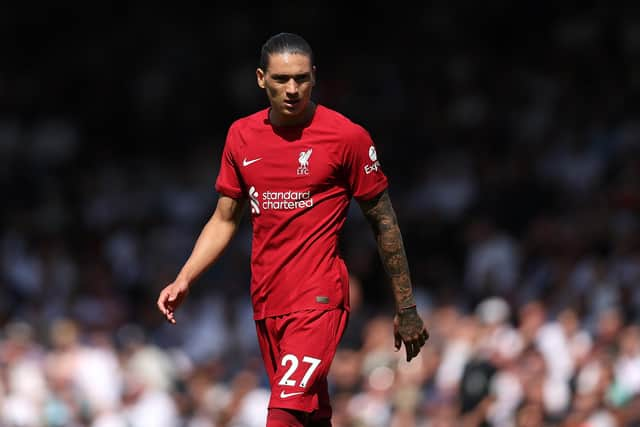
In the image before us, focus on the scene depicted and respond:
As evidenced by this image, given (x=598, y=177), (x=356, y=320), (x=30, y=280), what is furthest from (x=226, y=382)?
(x=598, y=177)

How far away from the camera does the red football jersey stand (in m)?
7.16

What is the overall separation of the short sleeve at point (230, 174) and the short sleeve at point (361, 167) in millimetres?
572

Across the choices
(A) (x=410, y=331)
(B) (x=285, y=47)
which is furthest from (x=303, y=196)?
(A) (x=410, y=331)


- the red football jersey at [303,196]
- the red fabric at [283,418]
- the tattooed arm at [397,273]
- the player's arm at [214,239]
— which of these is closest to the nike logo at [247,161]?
the red football jersey at [303,196]

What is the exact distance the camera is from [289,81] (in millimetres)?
7027

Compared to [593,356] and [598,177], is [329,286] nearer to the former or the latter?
[593,356]

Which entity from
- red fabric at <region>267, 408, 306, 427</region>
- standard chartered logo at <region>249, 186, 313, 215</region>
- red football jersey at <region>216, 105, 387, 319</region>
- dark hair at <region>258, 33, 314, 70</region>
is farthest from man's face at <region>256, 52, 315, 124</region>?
red fabric at <region>267, 408, 306, 427</region>

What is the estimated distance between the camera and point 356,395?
13.2 metres

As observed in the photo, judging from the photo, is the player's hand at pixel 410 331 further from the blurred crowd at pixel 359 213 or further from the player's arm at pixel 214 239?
the blurred crowd at pixel 359 213

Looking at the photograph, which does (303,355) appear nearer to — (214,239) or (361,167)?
(214,239)

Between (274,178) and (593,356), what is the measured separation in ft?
19.7

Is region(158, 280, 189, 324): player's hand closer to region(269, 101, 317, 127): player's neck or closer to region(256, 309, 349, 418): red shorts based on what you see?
region(256, 309, 349, 418): red shorts

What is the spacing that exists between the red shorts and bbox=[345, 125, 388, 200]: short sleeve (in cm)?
61

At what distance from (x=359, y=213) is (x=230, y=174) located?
928 centimetres
